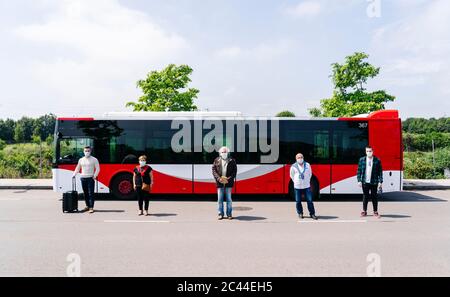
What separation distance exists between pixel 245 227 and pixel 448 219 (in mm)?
5232

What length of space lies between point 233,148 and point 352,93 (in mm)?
10824

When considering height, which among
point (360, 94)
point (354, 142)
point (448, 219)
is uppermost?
point (360, 94)

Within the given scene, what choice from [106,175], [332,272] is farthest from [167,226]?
[106,175]

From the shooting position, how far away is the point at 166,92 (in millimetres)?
20281

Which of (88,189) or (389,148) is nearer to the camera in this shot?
(88,189)

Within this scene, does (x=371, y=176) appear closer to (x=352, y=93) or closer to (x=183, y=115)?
(x=183, y=115)

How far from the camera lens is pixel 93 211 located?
875cm

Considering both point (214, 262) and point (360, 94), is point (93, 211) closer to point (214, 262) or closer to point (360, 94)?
point (214, 262)

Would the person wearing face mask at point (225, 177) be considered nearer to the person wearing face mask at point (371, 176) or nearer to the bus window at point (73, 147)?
the person wearing face mask at point (371, 176)

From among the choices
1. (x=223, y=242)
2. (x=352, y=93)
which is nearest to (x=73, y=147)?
(x=223, y=242)

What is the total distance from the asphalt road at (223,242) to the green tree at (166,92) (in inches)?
475

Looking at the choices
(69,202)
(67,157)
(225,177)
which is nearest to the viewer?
(225,177)

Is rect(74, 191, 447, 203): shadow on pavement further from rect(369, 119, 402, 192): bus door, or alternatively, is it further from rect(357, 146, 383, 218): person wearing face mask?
rect(357, 146, 383, 218): person wearing face mask

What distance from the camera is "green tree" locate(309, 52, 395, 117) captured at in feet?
57.6
